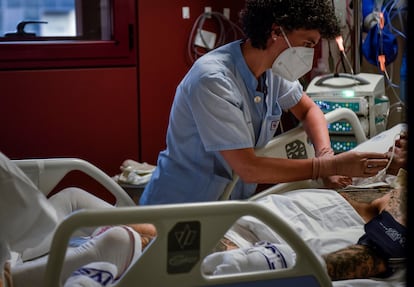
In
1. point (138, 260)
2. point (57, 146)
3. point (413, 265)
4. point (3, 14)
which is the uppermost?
point (3, 14)

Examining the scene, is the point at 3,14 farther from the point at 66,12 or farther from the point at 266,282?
the point at 266,282

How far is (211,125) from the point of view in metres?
2.19

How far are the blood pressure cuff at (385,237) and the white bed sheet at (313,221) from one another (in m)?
0.07

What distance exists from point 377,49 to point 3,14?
2.10 m

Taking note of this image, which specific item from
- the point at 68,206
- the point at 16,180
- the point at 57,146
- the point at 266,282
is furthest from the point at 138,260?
the point at 57,146

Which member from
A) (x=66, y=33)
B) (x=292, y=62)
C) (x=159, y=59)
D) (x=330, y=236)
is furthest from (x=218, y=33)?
(x=330, y=236)

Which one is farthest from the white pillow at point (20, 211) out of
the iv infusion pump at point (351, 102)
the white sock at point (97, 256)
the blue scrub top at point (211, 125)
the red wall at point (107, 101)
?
the red wall at point (107, 101)

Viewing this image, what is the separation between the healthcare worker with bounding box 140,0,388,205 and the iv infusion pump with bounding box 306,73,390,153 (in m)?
0.77

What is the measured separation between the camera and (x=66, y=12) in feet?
12.8

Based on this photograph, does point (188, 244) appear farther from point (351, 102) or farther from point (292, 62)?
point (351, 102)

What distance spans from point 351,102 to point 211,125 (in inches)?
50.0

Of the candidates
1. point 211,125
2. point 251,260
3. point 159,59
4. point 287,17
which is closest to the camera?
point 251,260

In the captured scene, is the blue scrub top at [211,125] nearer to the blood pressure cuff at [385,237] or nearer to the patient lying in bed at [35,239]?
the patient lying in bed at [35,239]

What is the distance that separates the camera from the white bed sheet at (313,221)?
78.6 inches
